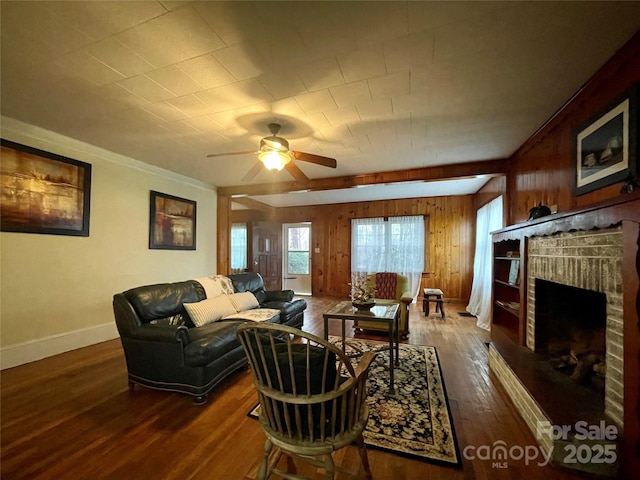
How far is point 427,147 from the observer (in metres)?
3.27

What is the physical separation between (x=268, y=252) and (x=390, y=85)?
5.40 meters

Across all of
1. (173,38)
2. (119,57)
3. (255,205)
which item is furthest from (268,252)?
(173,38)

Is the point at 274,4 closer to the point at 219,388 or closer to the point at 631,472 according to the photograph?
the point at 219,388

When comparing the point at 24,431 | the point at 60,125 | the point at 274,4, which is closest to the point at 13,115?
the point at 60,125

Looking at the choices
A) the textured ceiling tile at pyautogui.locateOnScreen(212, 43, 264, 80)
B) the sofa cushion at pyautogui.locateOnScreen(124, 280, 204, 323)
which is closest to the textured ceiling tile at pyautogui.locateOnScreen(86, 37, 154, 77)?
the textured ceiling tile at pyautogui.locateOnScreen(212, 43, 264, 80)

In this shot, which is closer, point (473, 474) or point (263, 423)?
point (263, 423)

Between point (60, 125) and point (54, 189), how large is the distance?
0.72 meters

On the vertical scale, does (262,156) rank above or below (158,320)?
above

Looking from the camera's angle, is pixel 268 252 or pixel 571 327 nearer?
pixel 571 327

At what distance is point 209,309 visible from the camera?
9.02ft

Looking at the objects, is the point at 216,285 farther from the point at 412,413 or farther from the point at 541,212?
the point at 541,212

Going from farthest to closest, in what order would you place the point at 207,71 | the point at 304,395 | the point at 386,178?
the point at 386,178 → the point at 207,71 → the point at 304,395

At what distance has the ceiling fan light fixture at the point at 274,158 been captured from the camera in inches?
97.3

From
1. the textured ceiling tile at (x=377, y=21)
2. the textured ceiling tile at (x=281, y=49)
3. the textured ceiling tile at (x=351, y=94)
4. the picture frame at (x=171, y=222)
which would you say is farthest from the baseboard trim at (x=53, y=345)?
the textured ceiling tile at (x=377, y=21)
